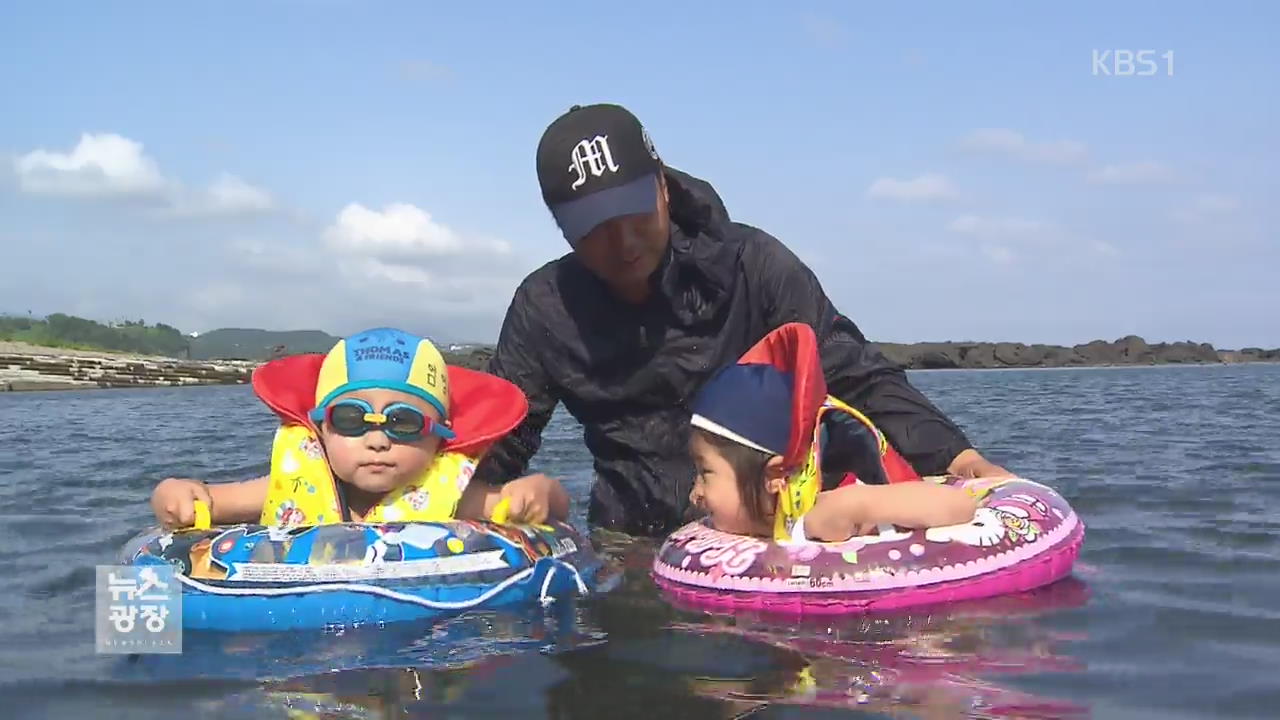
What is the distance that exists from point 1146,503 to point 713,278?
10.9ft

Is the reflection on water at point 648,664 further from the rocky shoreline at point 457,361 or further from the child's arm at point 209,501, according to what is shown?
the rocky shoreline at point 457,361

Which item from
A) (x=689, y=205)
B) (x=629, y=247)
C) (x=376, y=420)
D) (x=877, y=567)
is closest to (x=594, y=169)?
(x=629, y=247)

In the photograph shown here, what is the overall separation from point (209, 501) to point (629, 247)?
2.09m

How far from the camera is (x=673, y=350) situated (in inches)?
221

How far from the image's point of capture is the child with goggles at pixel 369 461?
185 inches

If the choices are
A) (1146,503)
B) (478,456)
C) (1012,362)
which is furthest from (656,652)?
(1012,362)

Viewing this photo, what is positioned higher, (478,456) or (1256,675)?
(478,456)

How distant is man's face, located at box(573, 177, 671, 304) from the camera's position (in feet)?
A: 16.1

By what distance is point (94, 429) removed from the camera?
1559cm

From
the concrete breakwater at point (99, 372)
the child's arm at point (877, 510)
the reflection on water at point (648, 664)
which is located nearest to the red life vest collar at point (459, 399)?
the reflection on water at point (648, 664)

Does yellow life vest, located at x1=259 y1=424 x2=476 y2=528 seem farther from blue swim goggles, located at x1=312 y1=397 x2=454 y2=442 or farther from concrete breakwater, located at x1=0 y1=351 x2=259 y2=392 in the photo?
concrete breakwater, located at x1=0 y1=351 x2=259 y2=392

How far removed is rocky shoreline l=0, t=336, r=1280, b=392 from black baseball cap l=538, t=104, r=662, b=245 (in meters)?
8.09

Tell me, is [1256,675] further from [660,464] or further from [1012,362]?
[1012,362]

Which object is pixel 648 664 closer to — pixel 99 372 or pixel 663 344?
pixel 663 344
